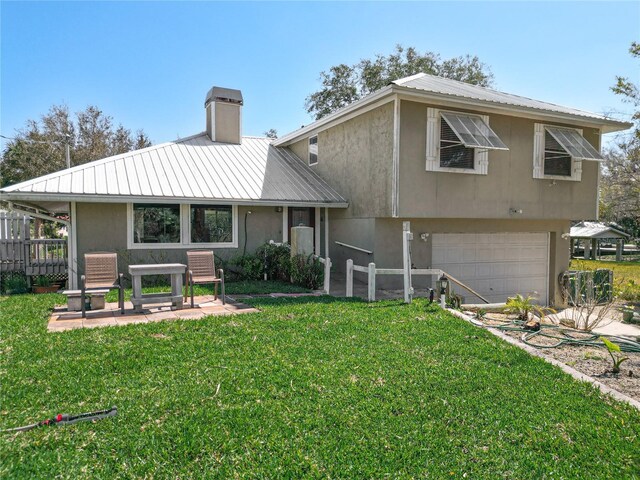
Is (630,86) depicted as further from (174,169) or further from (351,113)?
(174,169)

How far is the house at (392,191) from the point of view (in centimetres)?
1098

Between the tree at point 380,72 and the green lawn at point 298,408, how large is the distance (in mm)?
25902

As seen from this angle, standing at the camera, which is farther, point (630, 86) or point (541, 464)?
point (630, 86)

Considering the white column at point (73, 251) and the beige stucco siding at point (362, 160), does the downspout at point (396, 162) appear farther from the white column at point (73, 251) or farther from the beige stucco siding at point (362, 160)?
the white column at point (73, 251)

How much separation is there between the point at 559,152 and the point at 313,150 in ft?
25.9

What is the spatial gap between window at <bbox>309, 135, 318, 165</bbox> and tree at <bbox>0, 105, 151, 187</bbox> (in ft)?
54.2

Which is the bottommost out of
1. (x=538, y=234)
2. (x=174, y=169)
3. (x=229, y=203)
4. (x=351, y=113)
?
(x=538, y=234)

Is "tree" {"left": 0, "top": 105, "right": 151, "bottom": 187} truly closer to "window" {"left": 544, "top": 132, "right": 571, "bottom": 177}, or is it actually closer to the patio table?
the patio table

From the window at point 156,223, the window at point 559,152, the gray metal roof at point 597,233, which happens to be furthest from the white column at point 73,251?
the gray metal roof at point 597,233

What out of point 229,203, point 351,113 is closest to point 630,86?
point 351,113

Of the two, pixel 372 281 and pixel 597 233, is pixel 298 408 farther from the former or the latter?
pixel 597 233

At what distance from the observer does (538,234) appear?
14.3 m

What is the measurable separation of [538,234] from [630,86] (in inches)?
311

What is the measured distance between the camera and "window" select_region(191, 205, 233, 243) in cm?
1212
